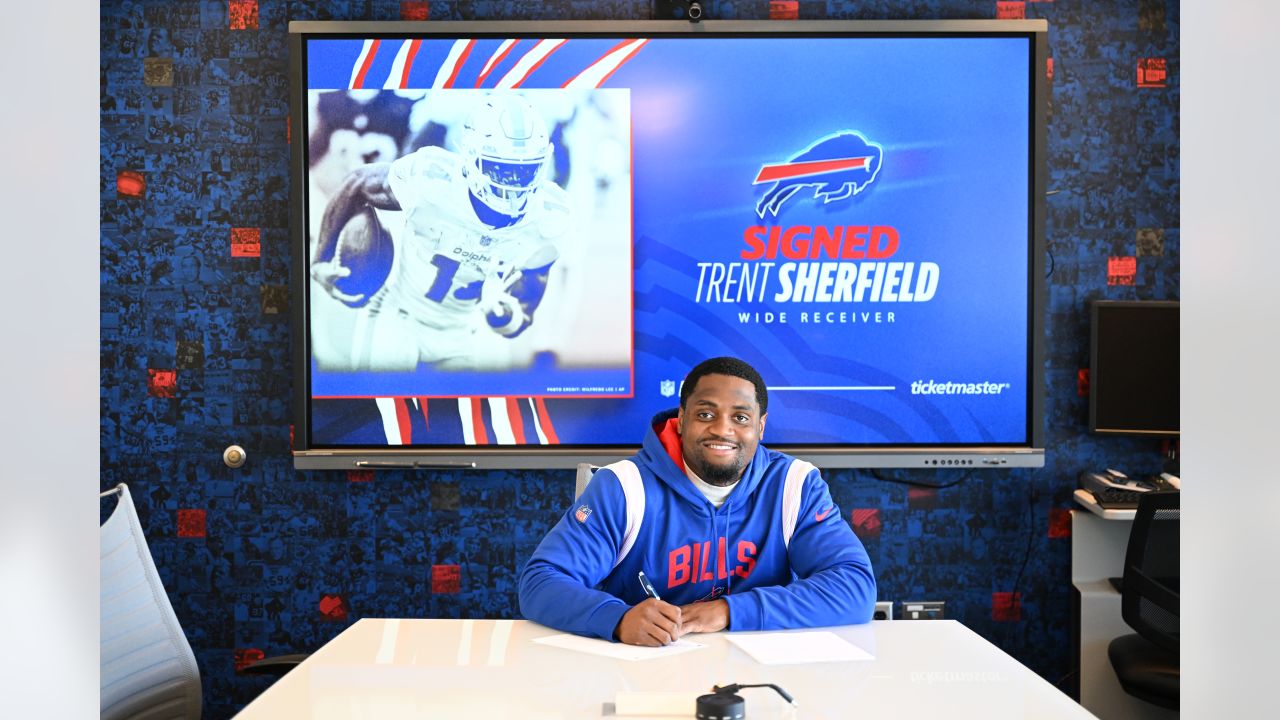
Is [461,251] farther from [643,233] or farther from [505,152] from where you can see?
[643,233]

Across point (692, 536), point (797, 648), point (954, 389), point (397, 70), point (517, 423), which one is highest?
point (397, 70)

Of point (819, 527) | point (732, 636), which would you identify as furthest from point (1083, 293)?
point (732, 636)

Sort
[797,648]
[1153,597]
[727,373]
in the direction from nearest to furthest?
[797,648]
[727,373]
[1153,597]

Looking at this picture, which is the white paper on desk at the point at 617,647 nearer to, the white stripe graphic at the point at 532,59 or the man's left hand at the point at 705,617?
the man's left hand at the point at 705,617

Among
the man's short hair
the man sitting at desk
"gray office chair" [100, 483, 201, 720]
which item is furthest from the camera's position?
the man's short hair

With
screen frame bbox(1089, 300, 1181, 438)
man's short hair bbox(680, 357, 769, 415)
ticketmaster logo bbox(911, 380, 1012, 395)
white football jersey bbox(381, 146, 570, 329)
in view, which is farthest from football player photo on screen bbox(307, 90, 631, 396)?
screen frame bbox(1089, 300, 1181, 438)

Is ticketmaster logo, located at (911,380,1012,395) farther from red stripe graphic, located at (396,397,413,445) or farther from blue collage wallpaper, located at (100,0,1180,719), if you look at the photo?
red stripe graphic, located at (396,397,413,445)

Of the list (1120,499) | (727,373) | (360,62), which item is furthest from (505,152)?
(1120,499)

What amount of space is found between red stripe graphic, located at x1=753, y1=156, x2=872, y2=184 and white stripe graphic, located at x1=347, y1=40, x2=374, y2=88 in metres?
1.48

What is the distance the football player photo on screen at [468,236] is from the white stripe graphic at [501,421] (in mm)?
71

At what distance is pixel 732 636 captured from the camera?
210cm

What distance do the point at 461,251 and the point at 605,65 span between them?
0.85 m

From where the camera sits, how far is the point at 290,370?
3.72 metres

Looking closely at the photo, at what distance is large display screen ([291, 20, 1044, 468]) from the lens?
3588mm
